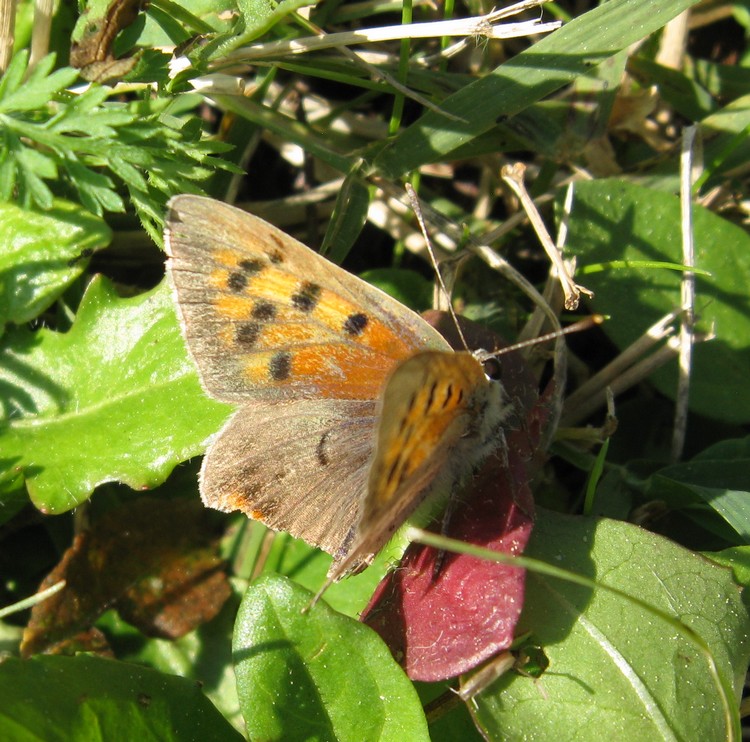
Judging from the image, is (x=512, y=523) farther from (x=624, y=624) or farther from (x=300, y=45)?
(x=300, y=45)

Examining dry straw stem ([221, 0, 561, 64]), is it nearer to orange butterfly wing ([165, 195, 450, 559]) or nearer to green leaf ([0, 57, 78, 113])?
green leaf ([0, 57, 78, 113])

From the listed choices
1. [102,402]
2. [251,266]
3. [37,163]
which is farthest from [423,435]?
[37,163]

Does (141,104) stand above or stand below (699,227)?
above

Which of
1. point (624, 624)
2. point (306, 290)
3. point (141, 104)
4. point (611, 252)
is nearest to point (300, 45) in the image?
point (141, 104)

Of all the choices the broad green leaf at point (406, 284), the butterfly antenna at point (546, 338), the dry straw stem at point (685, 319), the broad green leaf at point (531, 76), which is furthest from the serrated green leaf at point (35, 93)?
the dry straw stem at point (685, 319)

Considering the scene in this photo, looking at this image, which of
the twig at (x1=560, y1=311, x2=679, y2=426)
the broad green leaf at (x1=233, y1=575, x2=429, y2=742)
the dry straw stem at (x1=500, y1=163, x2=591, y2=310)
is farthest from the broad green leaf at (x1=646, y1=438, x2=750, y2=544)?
the broad green leaf at (x1=233, y1=575, x2=429, y2=742)

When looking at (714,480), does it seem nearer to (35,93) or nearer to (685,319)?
(685,319)
